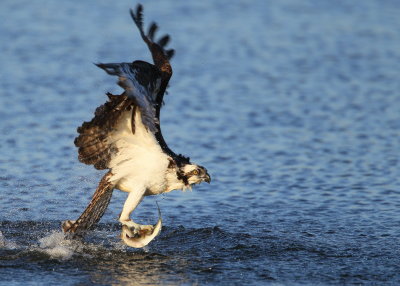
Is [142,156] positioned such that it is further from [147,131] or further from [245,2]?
[245,2]

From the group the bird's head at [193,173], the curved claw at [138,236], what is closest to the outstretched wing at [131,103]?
the bird's head at [193,173]

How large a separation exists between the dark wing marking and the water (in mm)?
181

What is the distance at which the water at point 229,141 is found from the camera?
8.49 metres

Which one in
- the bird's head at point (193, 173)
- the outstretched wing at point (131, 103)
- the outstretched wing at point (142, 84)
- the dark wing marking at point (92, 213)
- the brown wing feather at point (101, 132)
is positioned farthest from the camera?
the dark wing marking at point (92, 213)

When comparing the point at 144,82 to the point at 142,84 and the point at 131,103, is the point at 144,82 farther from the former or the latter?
the point at 131,103

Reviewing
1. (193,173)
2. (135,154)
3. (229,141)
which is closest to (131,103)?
(135,154)

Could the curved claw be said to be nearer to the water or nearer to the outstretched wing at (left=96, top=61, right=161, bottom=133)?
the water

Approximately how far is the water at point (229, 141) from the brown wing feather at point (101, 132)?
93 centimetres

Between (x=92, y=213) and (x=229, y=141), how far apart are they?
4388 millimetres

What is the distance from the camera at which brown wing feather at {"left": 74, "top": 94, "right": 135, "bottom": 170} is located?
788 cm

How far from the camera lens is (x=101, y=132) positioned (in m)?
8.16

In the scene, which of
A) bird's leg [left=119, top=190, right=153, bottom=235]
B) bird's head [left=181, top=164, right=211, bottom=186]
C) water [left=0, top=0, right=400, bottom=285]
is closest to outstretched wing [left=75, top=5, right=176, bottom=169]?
bird's head [left=181, top=164, right=211, bottom=186]

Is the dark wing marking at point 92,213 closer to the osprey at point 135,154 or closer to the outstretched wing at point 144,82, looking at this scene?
the osprey at point 135,154

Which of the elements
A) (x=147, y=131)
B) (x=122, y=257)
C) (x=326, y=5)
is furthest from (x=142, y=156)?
(x=326, y=5)
